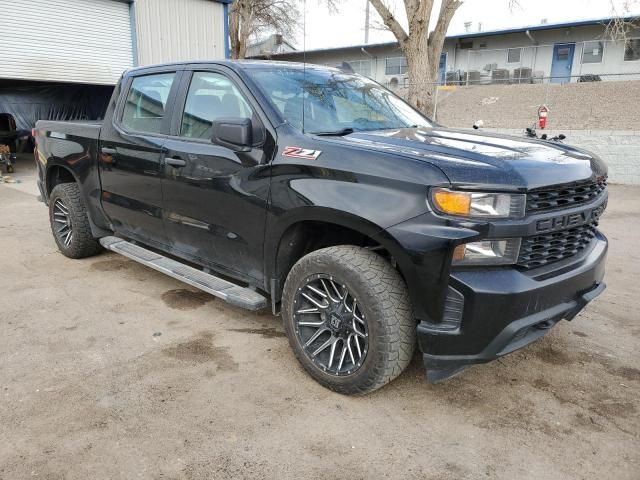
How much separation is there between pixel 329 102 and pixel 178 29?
494 inches

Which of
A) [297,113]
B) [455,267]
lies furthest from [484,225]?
[297,113]

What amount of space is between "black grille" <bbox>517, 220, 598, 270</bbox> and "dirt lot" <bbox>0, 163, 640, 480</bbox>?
2.77 feet

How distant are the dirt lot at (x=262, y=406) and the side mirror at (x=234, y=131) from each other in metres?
1.41

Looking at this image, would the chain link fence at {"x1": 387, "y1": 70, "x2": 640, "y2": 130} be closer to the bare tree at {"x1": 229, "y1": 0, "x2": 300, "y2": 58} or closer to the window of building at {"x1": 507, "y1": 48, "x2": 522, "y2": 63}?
the window of building at {"x1": 507, "y1": 48, "x2": 522, "y2": 63}

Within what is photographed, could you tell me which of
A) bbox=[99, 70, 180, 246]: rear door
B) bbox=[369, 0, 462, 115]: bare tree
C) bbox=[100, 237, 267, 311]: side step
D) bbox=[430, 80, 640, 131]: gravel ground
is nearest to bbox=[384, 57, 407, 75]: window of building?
bbox=[430, 80, 640, 131]: gravel ground

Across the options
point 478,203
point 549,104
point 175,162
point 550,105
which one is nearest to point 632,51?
point 549,104

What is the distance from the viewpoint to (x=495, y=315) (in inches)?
95.4

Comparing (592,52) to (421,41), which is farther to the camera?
(592,52)

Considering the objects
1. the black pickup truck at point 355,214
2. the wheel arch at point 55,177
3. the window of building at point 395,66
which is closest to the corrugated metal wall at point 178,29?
the wheel arch at point 55,177

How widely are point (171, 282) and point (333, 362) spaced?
2.38 meters

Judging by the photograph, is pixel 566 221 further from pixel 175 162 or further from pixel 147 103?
pixel 147 103

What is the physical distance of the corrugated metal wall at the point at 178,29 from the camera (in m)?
13.9

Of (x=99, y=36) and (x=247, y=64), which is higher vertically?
(x=99, y=36)

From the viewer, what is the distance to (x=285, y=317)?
312cm
